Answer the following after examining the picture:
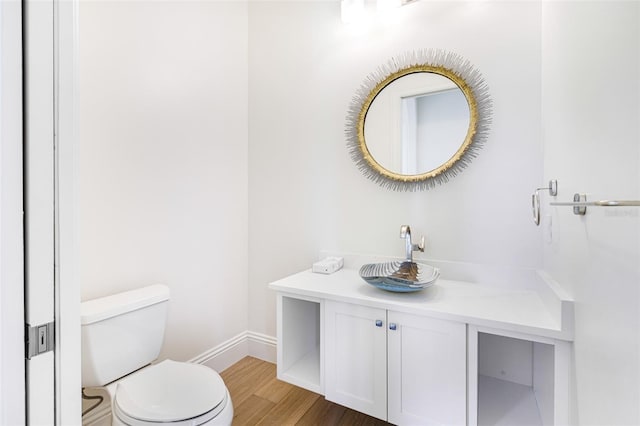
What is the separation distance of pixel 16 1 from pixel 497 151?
172cm

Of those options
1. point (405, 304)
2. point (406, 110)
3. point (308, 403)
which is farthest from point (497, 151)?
point (308, 403)

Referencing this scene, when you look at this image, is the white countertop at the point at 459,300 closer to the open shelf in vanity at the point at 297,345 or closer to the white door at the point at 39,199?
the open shelf in vanity at the point at 297,345

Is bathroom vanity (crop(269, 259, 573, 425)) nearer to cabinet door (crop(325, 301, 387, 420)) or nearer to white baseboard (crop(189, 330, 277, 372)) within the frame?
cabinet door (crop(325, 301, 387, 420))

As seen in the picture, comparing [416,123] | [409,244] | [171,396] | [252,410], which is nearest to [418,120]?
[416,123]

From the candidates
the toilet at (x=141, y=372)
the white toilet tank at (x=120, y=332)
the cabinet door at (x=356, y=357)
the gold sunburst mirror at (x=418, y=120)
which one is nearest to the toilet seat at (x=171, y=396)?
the toilet at (x=141, y=372)

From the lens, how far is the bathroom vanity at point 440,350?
1155mm

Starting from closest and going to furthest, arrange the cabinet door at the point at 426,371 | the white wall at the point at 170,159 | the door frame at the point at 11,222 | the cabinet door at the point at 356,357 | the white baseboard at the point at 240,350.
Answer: the door frame at the point at 11,222 → the cabinet door at the point at 426,371 → the cabinet door at the point at 356,357 → the white wall at the point at 170,159 → the white baseboard at the point at 240,350

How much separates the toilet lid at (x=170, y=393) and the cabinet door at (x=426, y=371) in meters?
0.69

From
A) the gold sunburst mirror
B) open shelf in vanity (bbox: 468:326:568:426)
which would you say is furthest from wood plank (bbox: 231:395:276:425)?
the gold sunburst mirror

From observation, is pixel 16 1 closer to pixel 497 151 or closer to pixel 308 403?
pixel 497 151

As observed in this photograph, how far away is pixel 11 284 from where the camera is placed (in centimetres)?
64

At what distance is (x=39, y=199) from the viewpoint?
67 centimetres

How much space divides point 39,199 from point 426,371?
1316 mm

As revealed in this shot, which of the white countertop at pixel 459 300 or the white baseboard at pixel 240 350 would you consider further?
the white baseboard at pixel 240 350
